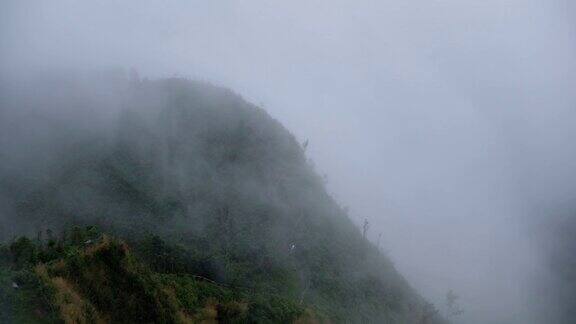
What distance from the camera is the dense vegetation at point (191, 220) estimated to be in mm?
17453

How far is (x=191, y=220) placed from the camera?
34.2 metres

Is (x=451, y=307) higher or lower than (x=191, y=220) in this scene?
lower

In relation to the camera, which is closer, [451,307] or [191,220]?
[191,220]

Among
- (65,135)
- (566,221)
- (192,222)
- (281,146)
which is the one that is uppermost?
(566,221)

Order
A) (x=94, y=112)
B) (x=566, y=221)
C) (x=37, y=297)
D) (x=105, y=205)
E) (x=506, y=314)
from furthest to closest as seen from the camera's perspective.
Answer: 1. (x=566, y=221)
2. (x=506, y=314)
3. (x=94, y=112)
4. (x=105, y=205)
5. (x=37, y=297)

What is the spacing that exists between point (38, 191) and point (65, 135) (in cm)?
736

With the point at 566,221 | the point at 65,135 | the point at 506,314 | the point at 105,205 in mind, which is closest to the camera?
the point at 105,205

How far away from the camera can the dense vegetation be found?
17453 millimetres

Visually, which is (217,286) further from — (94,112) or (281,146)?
(94,112)

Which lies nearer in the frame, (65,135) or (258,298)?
(258,298)

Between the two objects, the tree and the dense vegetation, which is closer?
the dense vegetation

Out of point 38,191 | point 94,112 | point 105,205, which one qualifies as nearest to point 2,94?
point 94,112

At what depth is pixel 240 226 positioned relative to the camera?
34.4 meters

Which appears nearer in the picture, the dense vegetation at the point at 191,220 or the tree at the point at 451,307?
the dense vegetation at the point at 191,220
